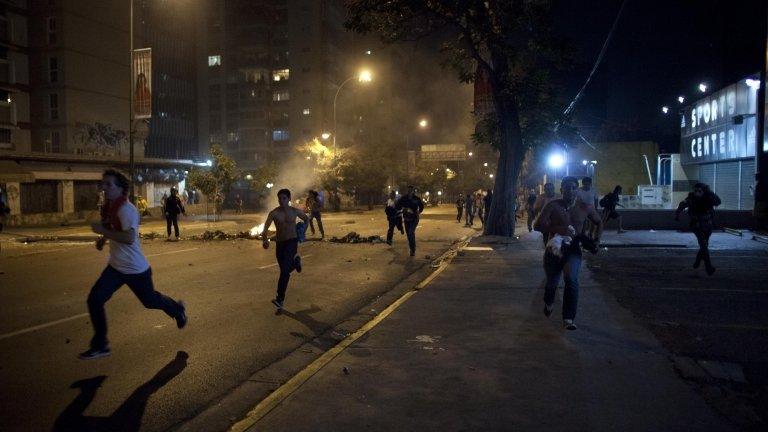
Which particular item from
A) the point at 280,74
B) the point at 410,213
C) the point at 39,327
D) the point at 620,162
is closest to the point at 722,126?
the point at 410,213

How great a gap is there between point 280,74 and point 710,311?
258 ft

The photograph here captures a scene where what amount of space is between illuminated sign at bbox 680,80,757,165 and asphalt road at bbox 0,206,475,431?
16.5 meters

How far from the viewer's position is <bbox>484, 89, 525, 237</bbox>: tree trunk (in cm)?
2211

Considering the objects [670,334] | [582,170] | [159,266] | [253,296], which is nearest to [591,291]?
[670,334]

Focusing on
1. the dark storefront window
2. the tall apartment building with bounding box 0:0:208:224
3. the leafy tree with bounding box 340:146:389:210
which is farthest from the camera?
the leafy tree with bounding box 340:146:389:210

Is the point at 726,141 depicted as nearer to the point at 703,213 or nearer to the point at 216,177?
the point at 703,213

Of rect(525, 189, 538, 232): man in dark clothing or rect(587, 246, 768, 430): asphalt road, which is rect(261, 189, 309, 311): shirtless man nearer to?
rect(587, 246, 768, 430): asphalt road

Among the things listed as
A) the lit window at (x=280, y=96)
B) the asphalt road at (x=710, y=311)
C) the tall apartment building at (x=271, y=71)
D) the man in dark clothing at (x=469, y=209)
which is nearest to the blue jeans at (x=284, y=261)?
the asphalt road at (x=710, y=311)

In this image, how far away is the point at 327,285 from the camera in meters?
11.1

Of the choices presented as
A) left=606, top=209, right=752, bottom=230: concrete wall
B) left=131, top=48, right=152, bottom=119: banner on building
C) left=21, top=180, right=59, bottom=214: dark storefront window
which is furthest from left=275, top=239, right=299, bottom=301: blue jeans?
left=21, top=180, right=59, bottom=214: dark storefront window

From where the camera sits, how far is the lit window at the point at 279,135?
8288 cm

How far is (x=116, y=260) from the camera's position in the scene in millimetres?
6102

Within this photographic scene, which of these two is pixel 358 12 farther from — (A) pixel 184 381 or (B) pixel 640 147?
(B) pixel 640 147

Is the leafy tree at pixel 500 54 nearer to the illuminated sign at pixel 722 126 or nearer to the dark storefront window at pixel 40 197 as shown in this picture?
the illuminated sign at pixel 722 126
